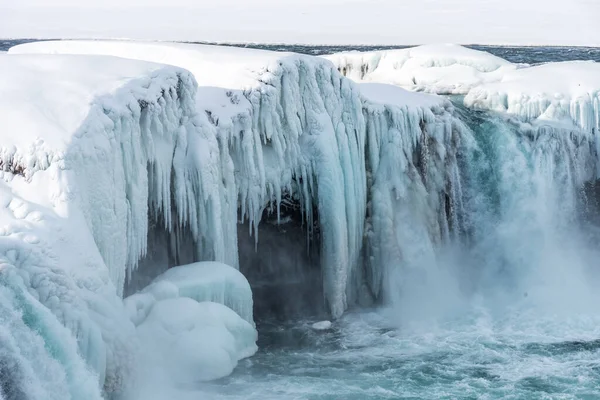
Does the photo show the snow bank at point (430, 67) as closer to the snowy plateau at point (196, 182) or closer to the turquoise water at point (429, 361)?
the snowy plateau at point (196, 182)

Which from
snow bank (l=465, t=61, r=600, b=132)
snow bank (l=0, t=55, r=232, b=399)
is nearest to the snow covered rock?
snow bank (l=0, t=55, r=232, b=399)

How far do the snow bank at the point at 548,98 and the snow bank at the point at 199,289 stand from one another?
746cm

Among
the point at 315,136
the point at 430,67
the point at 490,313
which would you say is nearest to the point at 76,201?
the point at 315,136

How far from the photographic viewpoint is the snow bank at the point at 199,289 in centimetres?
1082

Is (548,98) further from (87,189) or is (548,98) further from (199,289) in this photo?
(87,189)

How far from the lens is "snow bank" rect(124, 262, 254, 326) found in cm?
1082

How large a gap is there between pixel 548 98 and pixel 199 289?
344 inches

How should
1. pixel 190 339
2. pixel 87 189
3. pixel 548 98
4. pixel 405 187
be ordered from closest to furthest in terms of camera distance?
pixel 87 189 < pixel 190 339 < pixel 405 187 < pixel 548 98

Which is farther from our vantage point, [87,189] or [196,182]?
[196,182]

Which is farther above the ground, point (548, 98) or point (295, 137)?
point (548, 98)

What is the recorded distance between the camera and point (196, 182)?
1238 cm

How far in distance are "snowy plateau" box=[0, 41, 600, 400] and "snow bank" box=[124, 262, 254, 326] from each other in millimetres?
25

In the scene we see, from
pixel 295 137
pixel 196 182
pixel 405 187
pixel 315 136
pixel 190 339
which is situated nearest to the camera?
pixel 190 339

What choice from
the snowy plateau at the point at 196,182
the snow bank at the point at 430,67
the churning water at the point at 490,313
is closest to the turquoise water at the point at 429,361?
the churning water at the point at 490,313
